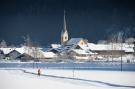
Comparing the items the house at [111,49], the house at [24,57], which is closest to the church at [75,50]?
the house at [111,49]

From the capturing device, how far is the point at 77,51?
69.9m

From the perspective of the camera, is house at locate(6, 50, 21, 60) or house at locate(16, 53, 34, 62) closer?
house at locate(16, 53, 34, 62)

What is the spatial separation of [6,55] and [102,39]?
23657 millimetres

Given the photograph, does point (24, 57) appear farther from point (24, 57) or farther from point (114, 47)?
point (114, 47)

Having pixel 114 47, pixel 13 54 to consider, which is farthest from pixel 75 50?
pixel 13 54

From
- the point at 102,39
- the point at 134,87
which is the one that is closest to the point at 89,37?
the point at 102,39

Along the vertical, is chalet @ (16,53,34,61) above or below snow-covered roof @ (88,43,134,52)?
below

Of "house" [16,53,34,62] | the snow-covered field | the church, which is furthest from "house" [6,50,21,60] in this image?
the snow-covered field

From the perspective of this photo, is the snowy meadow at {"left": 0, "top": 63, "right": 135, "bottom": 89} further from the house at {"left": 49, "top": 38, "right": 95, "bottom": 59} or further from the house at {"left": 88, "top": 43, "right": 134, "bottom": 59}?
the house at {"left": 88, "top": 43, "right": 134, "bottom": 59}

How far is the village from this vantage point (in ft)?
206

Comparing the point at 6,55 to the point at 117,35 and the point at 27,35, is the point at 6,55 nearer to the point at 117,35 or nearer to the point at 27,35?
the point at 27,35

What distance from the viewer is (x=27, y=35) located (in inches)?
3019

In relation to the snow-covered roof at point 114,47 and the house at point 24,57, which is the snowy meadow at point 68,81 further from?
the snow-covered roof at point 114,47

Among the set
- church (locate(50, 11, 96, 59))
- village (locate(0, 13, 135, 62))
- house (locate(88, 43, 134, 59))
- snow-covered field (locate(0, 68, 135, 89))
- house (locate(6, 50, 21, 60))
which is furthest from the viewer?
house (locate(88, 43, 134, 59))
